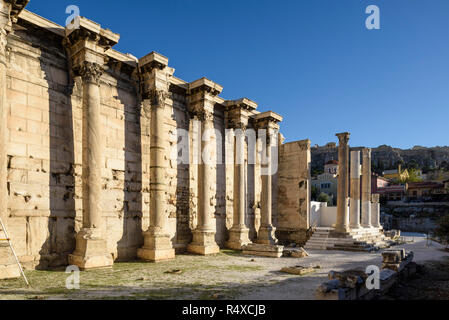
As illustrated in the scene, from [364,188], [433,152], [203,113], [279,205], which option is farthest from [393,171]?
[203,113]

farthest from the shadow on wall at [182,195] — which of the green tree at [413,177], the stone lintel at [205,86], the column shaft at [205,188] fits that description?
the green tree at [413,177]

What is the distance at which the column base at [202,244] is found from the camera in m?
11.6

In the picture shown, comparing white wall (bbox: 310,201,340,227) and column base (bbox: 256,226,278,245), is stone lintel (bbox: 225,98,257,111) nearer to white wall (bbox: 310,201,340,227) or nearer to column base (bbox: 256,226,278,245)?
column base (bbox: 256,226,278,245)

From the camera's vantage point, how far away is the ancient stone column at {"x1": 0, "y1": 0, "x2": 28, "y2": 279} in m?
6.55

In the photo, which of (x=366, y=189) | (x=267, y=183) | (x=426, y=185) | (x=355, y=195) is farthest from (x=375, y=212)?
(x=426, y=185)

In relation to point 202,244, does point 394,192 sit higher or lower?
lower

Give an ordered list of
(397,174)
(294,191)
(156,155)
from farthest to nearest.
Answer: (397,174)
(294,191)
(156,155)

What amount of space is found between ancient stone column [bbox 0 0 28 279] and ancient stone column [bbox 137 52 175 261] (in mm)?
4028

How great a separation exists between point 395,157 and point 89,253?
10188 centimetres

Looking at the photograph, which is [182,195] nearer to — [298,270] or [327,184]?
[298,270]

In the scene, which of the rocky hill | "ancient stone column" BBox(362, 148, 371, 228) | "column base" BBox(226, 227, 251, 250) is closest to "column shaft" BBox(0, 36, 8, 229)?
"column base" BBox(226, 227, 251, 250)

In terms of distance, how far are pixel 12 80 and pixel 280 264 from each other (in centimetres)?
968

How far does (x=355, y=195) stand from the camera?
56.4 ft
